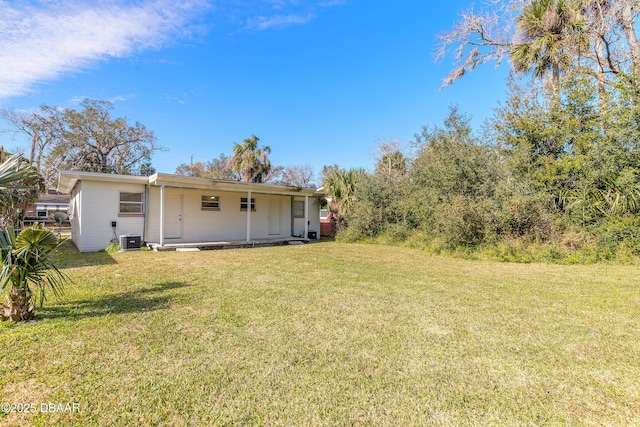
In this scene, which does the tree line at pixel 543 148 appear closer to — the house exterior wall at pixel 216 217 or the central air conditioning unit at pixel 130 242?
the house exterior wall at pixel 216 217

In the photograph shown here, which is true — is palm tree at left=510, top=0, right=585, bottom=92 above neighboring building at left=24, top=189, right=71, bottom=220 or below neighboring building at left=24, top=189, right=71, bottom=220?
above

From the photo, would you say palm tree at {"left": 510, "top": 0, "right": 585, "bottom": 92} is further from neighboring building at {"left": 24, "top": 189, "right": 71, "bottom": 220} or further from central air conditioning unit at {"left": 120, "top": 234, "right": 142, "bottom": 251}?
neighboring building at {"left": 24, "top": 189, "right": 71, "bottom": 220}

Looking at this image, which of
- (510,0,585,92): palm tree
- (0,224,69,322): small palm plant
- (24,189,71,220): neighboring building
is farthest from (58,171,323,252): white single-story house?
(24,189,71,220): neighboring building

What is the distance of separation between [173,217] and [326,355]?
35.0ft

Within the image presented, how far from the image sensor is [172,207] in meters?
11.5

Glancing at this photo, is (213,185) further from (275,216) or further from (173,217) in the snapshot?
(275,216)

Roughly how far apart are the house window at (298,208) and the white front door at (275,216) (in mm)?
905

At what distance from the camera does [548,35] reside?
9930 millimetres

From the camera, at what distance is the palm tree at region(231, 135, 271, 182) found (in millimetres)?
19328

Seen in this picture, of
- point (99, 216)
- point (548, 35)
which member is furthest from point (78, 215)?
point (548, 35)

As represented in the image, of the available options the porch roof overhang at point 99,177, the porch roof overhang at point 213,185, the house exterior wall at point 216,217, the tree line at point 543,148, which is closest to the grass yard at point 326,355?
the tree line at point 543,148

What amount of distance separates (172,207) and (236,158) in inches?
357

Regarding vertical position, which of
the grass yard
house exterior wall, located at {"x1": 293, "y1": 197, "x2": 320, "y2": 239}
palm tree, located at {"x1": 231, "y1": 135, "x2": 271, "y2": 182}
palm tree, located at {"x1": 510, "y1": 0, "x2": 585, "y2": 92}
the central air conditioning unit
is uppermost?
palm tree, located at {"x1": 510, "y1": 0, "x2": 585, "y2": 92}

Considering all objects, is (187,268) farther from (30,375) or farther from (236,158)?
(236,158)
